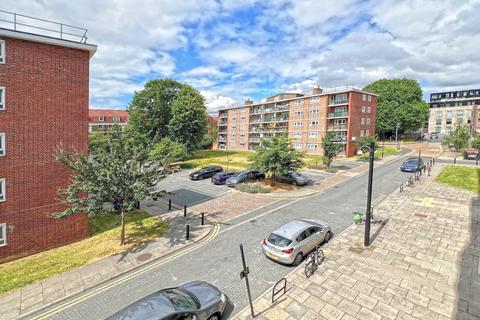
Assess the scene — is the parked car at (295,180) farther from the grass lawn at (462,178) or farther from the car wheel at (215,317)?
the car wheel at (215,317)

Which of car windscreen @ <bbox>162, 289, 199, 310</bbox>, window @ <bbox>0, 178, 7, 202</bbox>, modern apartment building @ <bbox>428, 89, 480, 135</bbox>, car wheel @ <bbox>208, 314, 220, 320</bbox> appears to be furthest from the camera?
modern apartment building @ <bbox>428, 89, 480, 135</bbox>

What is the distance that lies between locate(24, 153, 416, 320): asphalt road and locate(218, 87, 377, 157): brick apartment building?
24955mm

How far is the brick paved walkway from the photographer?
28.3ft

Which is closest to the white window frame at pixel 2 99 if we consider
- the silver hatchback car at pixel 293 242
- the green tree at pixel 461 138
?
the silver hatchback car at pixel 293 242

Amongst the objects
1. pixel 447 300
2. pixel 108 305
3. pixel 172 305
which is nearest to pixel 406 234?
pixel 447 300

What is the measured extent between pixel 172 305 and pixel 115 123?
1023cm

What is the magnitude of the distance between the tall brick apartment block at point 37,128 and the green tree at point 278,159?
15.6 meters

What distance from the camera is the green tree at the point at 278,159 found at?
25.9m

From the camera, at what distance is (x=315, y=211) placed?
1967cm

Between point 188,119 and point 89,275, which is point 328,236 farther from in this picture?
point 188,119

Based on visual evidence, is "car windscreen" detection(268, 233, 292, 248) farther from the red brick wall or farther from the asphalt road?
the red brick wall

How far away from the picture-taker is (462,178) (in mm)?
27984

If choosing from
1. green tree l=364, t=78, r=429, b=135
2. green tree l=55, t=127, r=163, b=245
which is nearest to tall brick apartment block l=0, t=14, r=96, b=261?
green tree l=55, t=127, r=163, b=245

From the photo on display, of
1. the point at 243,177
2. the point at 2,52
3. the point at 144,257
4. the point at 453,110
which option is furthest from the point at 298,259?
the point at 453,110
